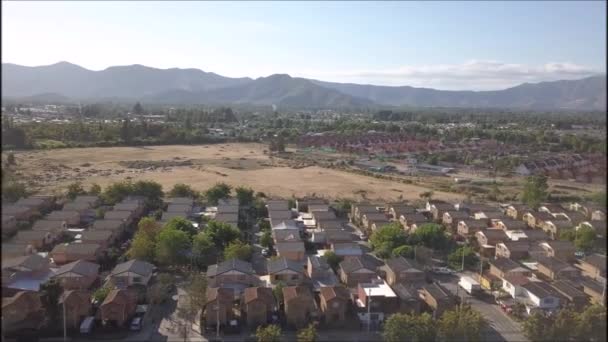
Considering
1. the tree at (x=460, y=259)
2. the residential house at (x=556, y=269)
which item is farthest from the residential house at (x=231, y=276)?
the residential house at (x=556, y=269)

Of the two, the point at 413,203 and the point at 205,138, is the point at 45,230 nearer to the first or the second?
the point at 413,203

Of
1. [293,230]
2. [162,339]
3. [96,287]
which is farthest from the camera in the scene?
[293,230]

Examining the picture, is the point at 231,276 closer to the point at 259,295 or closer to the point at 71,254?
the point at 259,295

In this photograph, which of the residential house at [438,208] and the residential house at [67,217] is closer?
the residential house at [67,217]

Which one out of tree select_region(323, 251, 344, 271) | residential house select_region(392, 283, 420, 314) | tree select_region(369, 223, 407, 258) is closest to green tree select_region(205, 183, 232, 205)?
tree select_region(369, 223, 407, 258)

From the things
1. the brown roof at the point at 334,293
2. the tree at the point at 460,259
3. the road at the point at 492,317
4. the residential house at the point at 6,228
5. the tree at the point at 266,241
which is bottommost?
the road at the point at 492,317

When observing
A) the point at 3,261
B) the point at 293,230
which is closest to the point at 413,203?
the point at 293,230

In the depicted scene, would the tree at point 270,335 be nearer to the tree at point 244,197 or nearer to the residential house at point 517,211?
the tree at point 244,197
